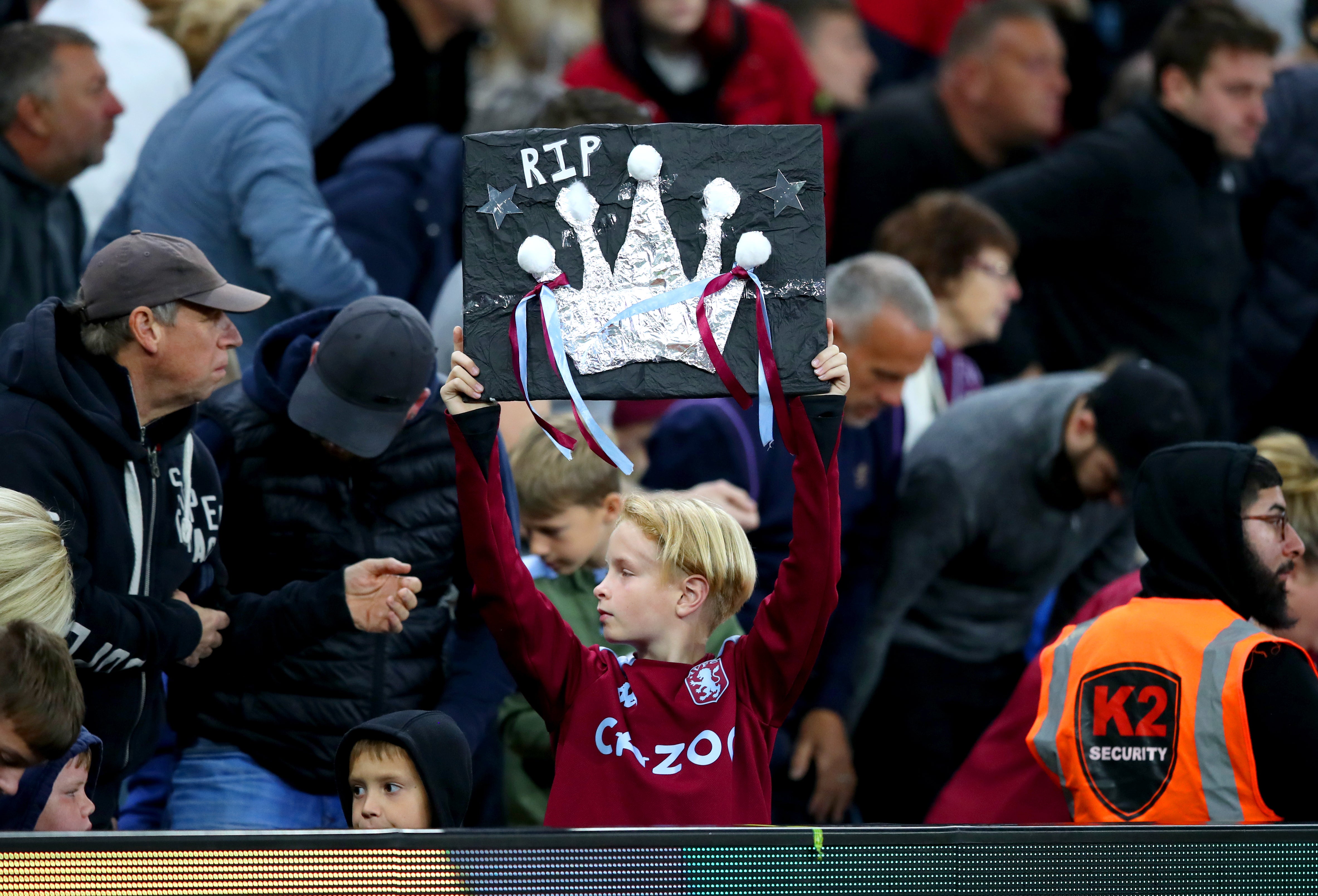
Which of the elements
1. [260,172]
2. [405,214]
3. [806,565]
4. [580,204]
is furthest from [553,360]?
[405,214]

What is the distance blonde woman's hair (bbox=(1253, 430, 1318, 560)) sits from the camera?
3.68m

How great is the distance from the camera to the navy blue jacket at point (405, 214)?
17.2 feet

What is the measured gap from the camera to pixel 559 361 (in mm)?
2939

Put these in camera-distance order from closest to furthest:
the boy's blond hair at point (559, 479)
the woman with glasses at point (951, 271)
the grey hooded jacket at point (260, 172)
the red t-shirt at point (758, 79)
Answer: the boy's blond hair at point (559, 479)
the grey hooded jacket at point (260, 172)
the woman with glasses at point (951, 271)
the red t-shirt at point (758, 79)

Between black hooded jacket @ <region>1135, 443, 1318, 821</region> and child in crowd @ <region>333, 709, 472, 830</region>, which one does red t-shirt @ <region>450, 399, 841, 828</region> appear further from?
black hooded jacket @ <region>1135, 443, 1318, 821</region>

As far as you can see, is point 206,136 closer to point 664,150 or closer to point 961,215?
point 664,150

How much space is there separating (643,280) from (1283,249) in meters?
4.39

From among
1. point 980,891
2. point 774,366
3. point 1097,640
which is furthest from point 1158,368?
point 980,891

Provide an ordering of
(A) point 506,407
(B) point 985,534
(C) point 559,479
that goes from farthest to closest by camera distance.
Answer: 1. (B) point 985,534
2. (A) point 506,407
3. (C) point 559,479

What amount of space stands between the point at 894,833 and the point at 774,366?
3.02 ft

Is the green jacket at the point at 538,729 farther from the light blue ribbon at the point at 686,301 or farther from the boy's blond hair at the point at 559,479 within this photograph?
the light blue ribbon at the point at 686,301

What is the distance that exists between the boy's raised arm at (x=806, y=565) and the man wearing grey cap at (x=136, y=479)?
75cm

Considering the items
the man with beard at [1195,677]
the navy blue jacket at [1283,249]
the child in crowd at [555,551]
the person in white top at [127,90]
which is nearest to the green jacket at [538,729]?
the child in crowd at [555,551]

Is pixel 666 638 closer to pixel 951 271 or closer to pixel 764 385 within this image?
pixel 764 385
